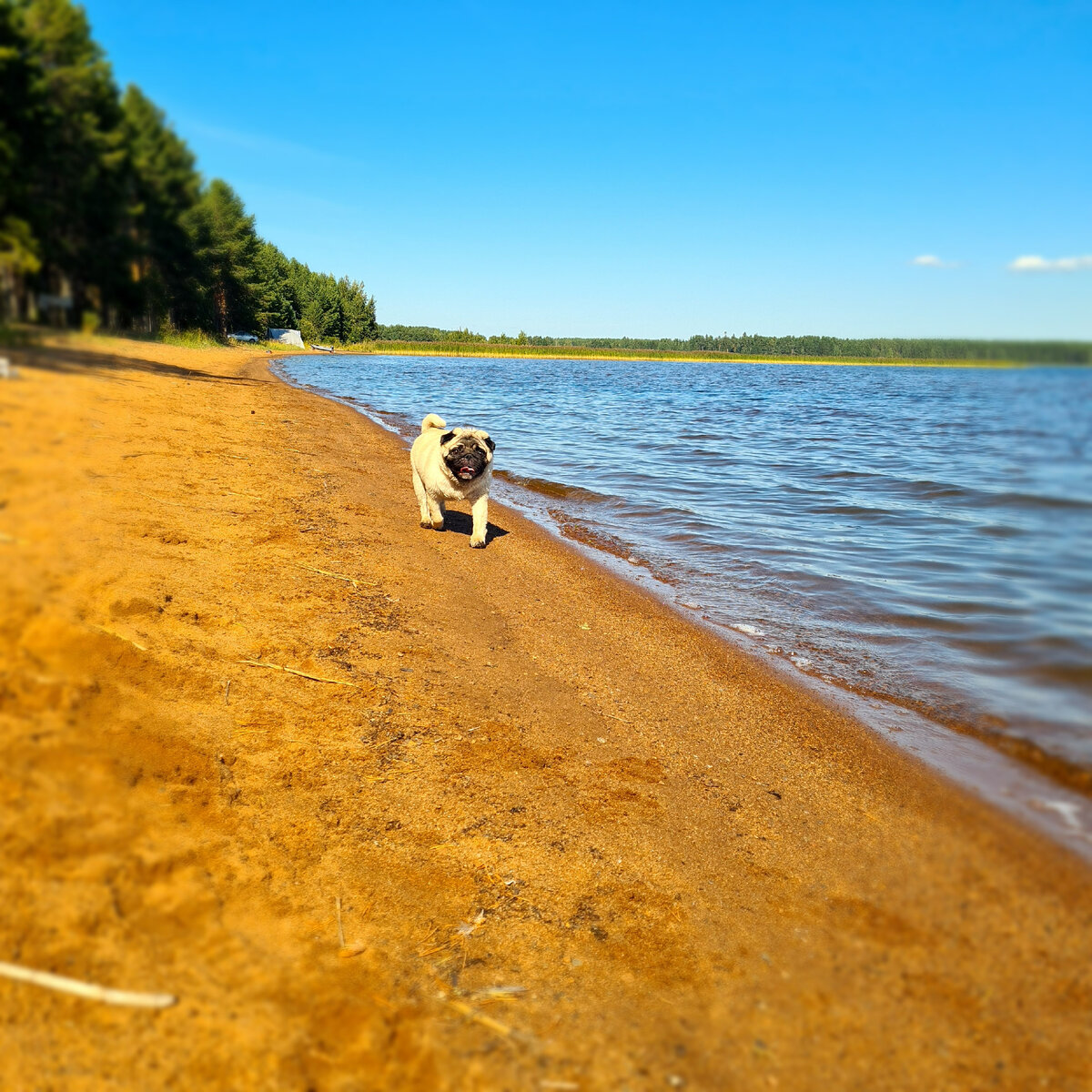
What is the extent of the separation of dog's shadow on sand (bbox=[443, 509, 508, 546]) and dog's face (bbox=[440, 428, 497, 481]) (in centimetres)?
109

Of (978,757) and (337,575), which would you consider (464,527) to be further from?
(978,757)

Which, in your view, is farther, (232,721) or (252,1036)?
(232,721)

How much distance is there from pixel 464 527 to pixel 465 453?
195cm

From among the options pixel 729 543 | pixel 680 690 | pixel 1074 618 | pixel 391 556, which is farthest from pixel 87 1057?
pixel 729 543

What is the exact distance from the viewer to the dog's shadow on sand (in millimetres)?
9352

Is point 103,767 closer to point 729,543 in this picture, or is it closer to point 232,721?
point 232,721

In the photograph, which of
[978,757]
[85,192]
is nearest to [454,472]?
[978,757]

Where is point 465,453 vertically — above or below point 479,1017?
above

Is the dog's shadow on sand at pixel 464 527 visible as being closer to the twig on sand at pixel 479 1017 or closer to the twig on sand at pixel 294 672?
the twig on sand at pixel 294 672

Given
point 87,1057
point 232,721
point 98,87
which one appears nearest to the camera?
point 87,1057

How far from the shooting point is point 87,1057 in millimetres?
1694

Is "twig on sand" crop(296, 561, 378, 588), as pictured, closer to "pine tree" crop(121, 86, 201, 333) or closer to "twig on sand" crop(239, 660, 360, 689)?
"twig on sand" crop(239, 660, 360, 689)

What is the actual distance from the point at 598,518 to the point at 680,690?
21.0 ft

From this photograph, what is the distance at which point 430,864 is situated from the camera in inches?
114
